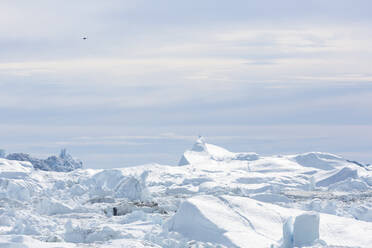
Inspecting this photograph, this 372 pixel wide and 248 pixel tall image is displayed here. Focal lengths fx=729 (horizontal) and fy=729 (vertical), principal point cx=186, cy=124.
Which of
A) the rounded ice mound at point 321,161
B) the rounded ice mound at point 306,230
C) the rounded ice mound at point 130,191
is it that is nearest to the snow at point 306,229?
the rounded ice mound at point 306,230

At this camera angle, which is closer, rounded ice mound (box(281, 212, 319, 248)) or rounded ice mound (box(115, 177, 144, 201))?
Result: rounded ice mound (box(281, 212, 319, 248))

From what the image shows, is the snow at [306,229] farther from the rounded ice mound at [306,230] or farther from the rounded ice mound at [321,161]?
the rounded ice mound at [321,161]

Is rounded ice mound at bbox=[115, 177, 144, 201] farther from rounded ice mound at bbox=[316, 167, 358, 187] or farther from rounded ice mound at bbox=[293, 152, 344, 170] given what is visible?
rounded ice mound at bbox=[293, 152, 344, 170]

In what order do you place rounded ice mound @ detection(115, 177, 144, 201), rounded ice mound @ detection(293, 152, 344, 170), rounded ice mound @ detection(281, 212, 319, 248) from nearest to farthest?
rounded ice mound @ detection(281, 212, 319, 248) < rounded ice mound @ detection(115, 177, 144, 201) < rounded ice mound @ detection(293, 152, 344, 170)

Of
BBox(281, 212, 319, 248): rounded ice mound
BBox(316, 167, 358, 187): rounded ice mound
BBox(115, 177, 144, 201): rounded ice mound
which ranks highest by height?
BBox(281, 212, 319, 248): rounded ice mound

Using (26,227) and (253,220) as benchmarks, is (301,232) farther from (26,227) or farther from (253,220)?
(26,227)

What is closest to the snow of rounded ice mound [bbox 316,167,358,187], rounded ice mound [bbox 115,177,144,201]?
rounded ice mound [bbox 115,177,144,201]

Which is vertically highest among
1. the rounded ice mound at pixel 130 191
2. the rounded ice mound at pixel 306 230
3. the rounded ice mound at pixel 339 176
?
the rounded ice mound at pixel 306 230

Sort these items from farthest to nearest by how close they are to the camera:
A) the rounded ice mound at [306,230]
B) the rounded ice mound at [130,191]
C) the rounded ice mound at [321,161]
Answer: the rounded ice mound at [321,161]
the rounded ice mound at [130,191]
the rounded ice mound at [306,230]

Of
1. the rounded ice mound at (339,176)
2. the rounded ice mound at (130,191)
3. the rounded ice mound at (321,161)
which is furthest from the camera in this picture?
the rounded ice mound at (321,161)

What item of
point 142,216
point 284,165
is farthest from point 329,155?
point 142,216

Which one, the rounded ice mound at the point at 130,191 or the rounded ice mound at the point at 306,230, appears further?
the rounded ice mound at the point at 130,191

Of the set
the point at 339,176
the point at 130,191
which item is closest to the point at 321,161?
the point at 339,176
